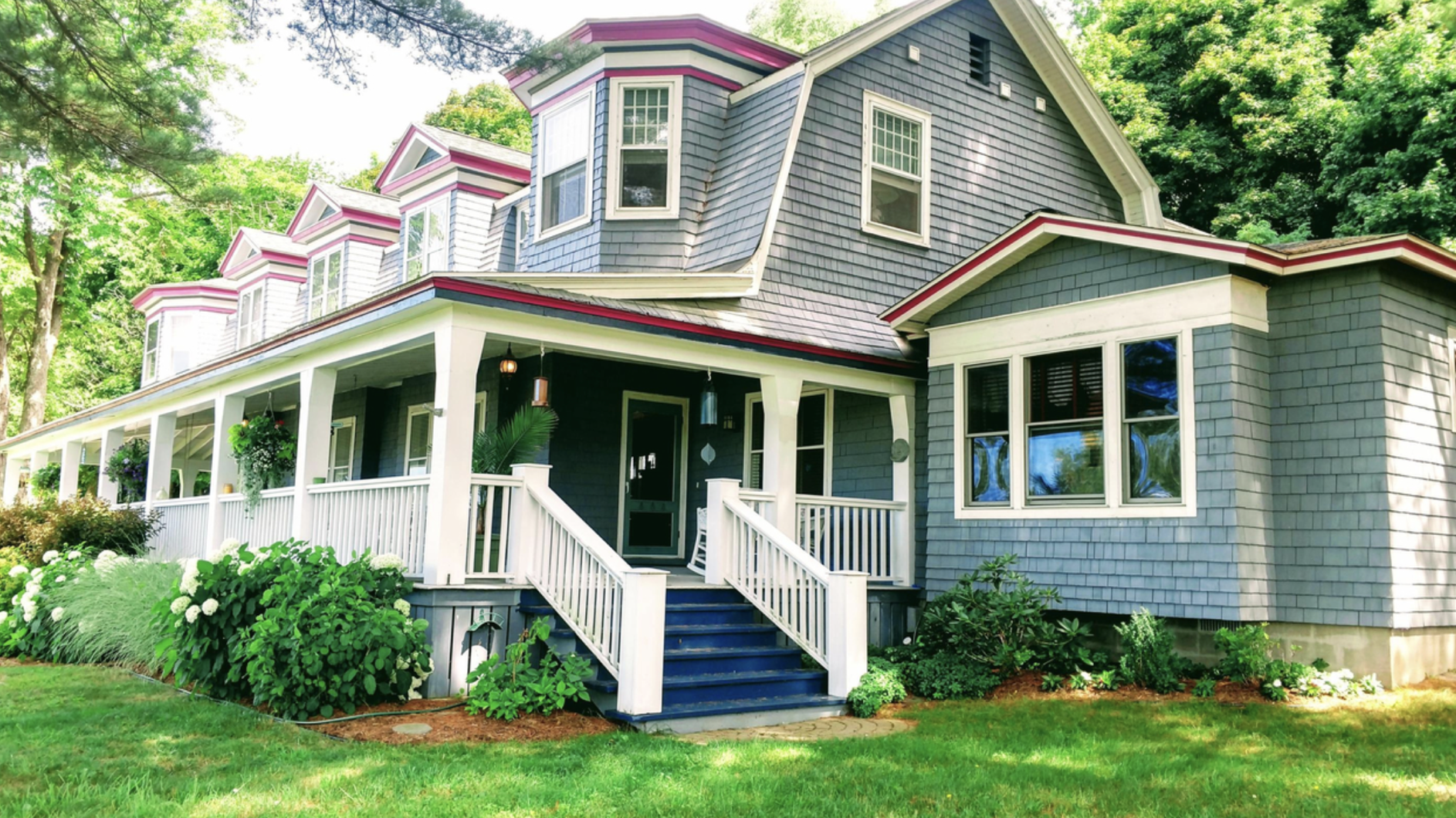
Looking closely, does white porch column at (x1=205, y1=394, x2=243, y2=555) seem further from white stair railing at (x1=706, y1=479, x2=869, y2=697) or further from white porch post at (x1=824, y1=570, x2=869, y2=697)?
white porch post at (x1=824, y1=570, x2=869, y2=697)

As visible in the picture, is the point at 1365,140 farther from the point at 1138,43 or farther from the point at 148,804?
the point at 148,804

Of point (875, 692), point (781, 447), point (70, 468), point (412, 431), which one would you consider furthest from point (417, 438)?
point (70, 468)

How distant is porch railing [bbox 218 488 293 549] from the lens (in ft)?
37.3

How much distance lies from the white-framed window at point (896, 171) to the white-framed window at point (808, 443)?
2.13 meters

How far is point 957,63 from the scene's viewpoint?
46.5ft

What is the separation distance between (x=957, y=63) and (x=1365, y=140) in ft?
30.5

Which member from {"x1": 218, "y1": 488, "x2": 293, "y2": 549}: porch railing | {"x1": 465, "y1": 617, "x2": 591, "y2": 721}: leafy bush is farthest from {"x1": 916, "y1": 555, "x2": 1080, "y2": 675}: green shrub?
{"x1": 218, "y1": 488, "x2": 293, "y2": 549}: porch railing

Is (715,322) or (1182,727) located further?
(715,322)

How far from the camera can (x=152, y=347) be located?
2617 cm

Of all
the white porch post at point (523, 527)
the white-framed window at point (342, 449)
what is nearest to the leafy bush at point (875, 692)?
the white porch post at point (523, 527)

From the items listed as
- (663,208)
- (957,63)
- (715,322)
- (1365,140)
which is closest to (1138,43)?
(1365,140)

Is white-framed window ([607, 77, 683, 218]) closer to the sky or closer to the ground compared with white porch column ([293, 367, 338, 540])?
closer to the sky

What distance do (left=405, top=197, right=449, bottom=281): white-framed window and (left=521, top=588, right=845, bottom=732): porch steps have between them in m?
8.59

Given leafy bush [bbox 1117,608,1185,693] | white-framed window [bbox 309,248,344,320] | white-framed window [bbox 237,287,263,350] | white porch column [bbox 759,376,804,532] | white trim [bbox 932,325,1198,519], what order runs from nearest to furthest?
leafy bush [bbox 1117,608,1185,693], white trim [bbox 932,325,1198,519], white porch column [bbox 759,376,804,532], white-framed window [bbox 309,248,344,320], white-framed window [bbox 237,287,263,350]
